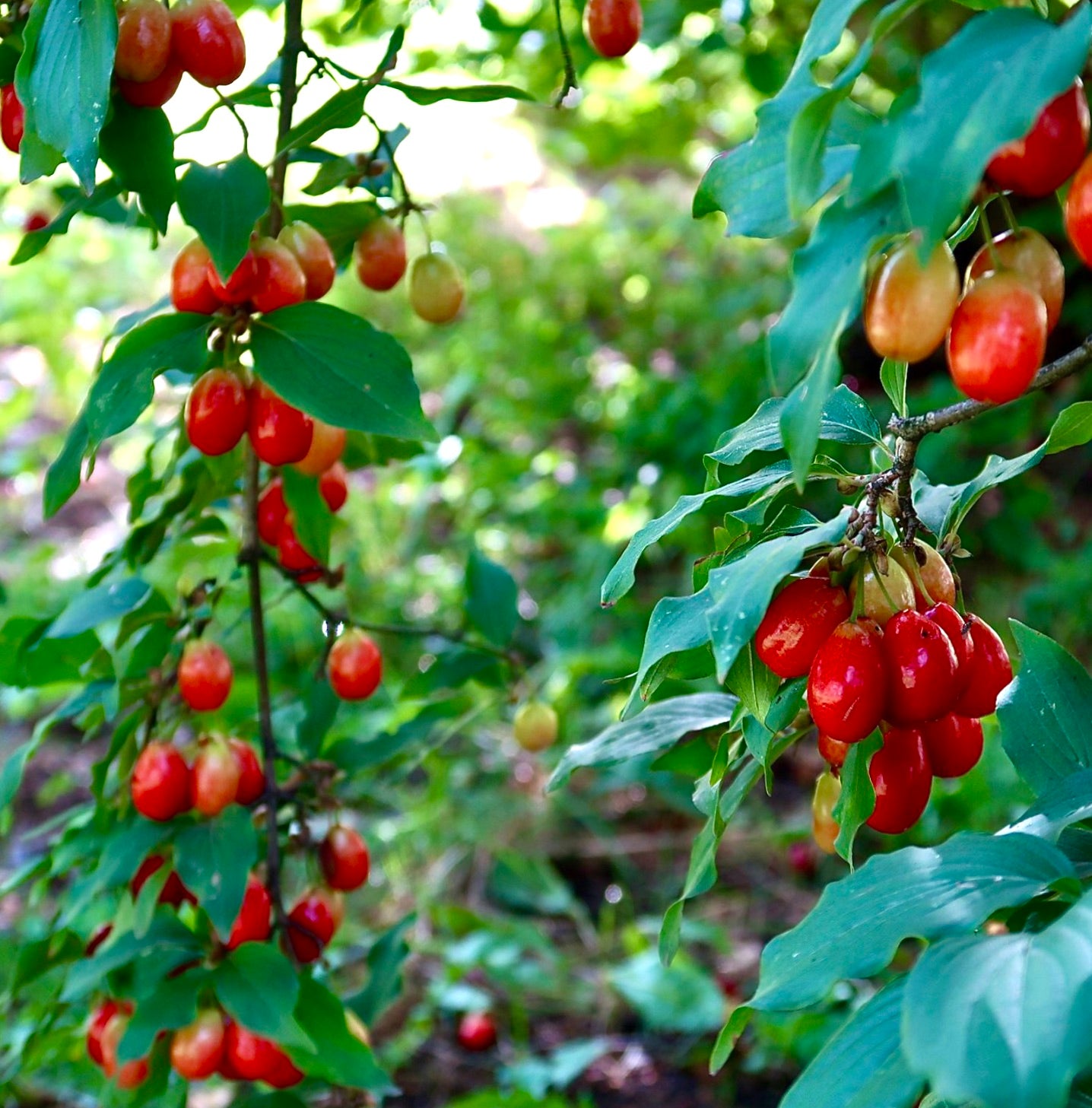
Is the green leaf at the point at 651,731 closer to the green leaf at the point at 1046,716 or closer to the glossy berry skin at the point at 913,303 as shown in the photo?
the green leaf at the point at 1046,716

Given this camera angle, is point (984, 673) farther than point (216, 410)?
No

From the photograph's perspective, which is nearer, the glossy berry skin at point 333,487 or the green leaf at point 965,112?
the green leaf at point 965,112

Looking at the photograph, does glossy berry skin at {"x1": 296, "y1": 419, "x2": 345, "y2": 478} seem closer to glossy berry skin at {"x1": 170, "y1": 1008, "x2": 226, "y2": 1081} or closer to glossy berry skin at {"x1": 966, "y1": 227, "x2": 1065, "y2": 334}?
glossy berry skin at {"x1": 170, "y1": 1008, "x2": 226, "y2": 1081}


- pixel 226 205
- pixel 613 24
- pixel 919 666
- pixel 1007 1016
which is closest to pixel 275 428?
pixel 226 205

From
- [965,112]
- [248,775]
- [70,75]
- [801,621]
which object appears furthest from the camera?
[248,775]

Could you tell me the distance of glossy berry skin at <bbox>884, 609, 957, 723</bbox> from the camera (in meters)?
0.65

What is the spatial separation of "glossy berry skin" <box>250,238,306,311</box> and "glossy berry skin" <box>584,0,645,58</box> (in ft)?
1.05

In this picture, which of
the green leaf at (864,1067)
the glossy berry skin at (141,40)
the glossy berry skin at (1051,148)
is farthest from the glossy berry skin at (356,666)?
the glossy berry skin at (1051,148)

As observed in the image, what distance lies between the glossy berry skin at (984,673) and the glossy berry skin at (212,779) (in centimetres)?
65

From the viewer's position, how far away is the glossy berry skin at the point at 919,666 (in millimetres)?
650

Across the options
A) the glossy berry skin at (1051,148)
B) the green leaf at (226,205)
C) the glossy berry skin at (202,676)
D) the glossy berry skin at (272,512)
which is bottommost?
the glossy berry skin at (202,676)

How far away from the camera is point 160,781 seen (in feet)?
3.48

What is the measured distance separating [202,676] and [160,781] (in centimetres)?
10

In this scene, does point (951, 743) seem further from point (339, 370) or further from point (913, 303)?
point (339, 370)
